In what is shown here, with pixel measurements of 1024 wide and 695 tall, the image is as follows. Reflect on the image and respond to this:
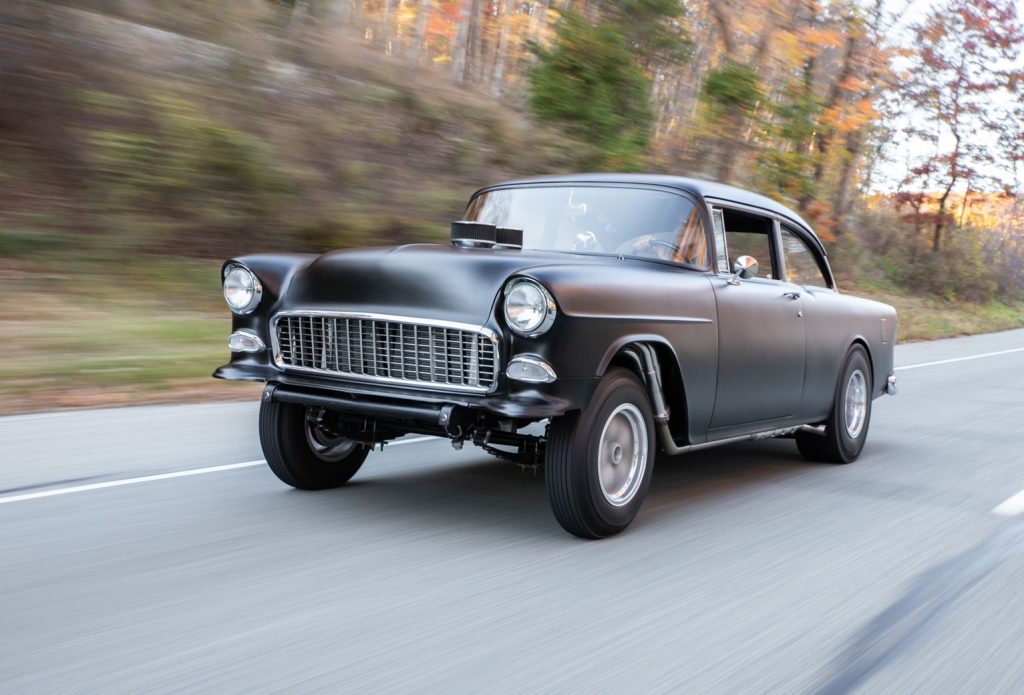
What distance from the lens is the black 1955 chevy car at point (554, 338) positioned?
14.2ft

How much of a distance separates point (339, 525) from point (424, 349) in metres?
0.90

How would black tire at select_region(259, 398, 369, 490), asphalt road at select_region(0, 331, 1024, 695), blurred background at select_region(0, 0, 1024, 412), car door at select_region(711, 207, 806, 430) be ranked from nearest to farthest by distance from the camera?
asphalt road at select_region(0, 331, 1024, 695) → black tire at select_region(259, 398, 369, 490) → car door at select_region(711, 207, 806, 430) → blurred background at select_region(0, 0, 1024, 412)

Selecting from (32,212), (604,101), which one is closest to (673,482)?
(32,212)

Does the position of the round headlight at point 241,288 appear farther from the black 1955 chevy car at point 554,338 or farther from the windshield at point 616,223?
the windshield at point 616,223

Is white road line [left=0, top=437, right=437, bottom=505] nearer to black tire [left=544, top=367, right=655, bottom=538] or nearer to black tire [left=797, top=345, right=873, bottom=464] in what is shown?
black tire [left=544, top=367, right=655, bottom=538]

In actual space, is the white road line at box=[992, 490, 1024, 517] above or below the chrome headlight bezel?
below

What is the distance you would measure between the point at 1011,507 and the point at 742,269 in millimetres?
1921

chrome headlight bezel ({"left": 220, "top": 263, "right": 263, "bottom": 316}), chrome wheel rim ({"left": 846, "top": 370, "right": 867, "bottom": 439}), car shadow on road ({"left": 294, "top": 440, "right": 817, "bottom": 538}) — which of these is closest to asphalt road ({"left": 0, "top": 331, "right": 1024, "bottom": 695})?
car shadow on road ({"left": 294, "top": 440, "right": 817, "bottom": 538})

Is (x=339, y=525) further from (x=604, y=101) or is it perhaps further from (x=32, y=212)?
(x=604, y=101)

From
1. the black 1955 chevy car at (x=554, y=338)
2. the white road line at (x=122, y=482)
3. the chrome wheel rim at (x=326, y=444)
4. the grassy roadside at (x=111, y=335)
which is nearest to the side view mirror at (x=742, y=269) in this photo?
the black 1955 chevy car at (x=554, y=338)

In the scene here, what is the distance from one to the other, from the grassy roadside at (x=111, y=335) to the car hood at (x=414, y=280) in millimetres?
3649

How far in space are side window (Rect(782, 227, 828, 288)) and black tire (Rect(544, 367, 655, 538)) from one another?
6.95 feet

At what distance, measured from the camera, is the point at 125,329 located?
9.96 metres

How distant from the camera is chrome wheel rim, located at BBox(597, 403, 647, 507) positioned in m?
4.62
